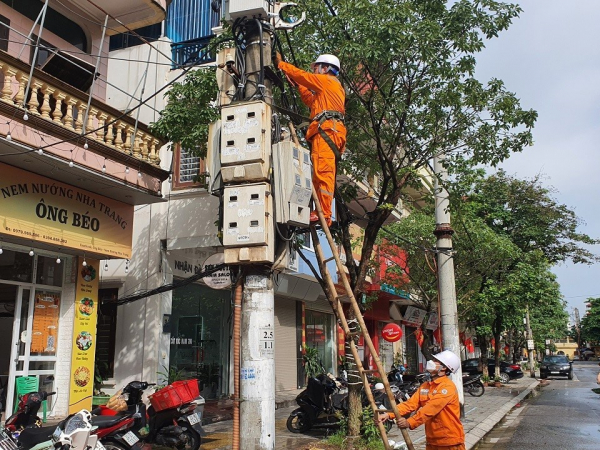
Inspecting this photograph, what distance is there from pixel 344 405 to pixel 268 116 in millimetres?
6380

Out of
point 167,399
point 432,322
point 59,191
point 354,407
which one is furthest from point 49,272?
point 432,322

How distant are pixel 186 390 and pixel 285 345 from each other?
9.94 meters

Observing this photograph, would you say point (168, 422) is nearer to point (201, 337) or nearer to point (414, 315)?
point (201, 337)

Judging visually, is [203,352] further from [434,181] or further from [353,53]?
[353,53]

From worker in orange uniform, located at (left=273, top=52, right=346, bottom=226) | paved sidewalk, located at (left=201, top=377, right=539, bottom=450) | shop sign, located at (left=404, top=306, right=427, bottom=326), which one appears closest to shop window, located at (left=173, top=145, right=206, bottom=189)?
paved sidewalk, located at (left=201, top=377, right=539, bottom=450)

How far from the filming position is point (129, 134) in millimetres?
10766

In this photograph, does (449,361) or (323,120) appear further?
(323,120)

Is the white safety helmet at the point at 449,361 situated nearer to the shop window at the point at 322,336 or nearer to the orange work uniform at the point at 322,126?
the orange work uniform at the point at 322,126

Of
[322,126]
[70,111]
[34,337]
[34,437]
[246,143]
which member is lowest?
[34,437]

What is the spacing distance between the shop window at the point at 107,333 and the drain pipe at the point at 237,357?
29.3 ft

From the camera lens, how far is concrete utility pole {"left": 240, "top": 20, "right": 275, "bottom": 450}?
4645 millimetres

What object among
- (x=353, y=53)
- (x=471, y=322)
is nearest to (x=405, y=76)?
(x=353, y=53)

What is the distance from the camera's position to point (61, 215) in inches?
389

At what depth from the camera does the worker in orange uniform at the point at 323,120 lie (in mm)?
5996
